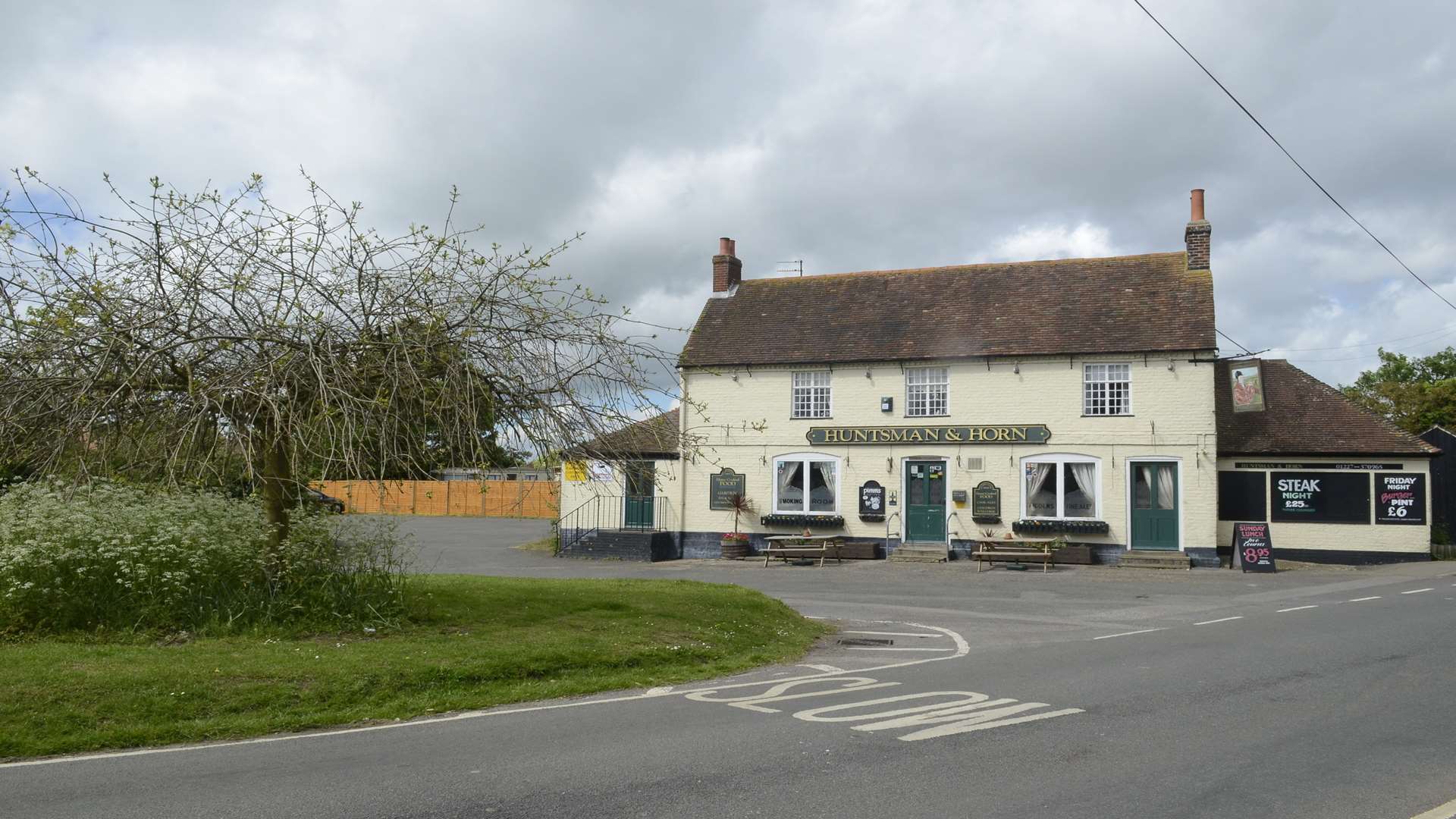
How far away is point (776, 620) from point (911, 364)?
15305 mm

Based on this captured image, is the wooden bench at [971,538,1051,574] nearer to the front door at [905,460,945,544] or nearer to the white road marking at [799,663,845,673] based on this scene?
the front door at [905,460,945,544]

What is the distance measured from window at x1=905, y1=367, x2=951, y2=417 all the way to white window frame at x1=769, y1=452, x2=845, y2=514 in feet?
7.93

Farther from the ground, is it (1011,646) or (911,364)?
(911,364)

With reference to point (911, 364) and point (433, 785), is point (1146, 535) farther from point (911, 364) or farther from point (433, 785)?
point (433, 785)

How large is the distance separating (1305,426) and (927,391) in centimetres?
957

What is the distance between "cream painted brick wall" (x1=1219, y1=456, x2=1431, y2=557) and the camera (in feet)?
85.4

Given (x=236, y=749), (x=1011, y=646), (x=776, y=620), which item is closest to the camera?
(x=236, y=749)

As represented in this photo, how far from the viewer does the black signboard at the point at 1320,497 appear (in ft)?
86.7

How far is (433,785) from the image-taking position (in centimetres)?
659

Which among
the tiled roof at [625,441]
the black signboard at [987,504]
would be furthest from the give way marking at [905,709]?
the black signboard at [987,504]

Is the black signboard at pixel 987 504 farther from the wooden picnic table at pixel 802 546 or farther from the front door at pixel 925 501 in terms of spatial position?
the wooden picnic table at pixel 802 546

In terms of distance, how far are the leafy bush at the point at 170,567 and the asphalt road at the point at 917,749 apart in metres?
3.61

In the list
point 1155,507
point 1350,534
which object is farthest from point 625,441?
point 1350,534

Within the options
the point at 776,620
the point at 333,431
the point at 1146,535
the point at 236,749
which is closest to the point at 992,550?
the point at 1146,535
